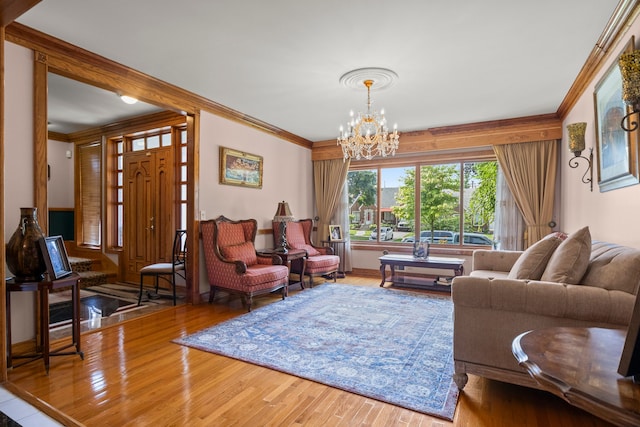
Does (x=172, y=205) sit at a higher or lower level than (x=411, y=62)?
lower

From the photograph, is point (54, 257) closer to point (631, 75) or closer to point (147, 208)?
point (147, 208)

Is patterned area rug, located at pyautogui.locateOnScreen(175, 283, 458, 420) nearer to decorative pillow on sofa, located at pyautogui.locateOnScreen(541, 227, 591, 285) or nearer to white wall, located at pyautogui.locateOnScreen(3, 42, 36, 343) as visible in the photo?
decorative pillow on sofa, located at pyautogui.locateOnScreen(541, 227, 591, 285)

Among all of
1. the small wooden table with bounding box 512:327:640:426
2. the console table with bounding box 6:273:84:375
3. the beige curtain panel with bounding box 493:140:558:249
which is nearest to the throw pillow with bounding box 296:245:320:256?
the beige curtain panel with bounding box 493:140:558:249

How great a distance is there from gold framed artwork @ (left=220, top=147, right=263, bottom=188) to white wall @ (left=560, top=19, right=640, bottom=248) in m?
4.09

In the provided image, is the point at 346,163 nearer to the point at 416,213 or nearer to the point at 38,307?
the point at 416,213

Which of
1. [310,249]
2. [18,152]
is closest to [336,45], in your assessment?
[18,152]

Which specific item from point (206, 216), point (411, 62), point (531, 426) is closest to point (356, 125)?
point (411, 62)

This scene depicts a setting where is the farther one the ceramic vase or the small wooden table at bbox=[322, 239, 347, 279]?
the small wooden table at bbox=[322, 239, 347, 279]

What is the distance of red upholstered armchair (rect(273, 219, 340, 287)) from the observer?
5.20m

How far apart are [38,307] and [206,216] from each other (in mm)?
1959

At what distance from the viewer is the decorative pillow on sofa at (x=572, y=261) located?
204 centimetres

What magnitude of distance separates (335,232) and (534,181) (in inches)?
129

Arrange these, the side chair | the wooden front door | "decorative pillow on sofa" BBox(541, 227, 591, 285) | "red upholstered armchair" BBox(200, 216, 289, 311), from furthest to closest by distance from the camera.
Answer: the wooden front door → the side chair → "red upholstered armchair" BBox(200, 216, 289, 311) → "decorative pillow on sofa" BBox(541, 227, 591, 285)

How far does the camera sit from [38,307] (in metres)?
2.72
